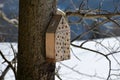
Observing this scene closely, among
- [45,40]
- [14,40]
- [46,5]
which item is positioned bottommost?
[14,40]

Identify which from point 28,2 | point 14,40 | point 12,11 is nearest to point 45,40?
point 28,2

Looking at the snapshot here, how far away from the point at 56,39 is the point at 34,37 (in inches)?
3.3

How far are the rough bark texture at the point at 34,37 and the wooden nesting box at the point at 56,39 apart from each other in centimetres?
2

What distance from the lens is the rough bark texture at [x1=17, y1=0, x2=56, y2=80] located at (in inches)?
39.1

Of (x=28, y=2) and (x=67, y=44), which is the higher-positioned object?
(x=28, y=2)

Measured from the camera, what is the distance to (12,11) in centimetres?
274

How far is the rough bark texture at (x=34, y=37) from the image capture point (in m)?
0.99

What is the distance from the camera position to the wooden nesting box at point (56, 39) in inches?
39.3

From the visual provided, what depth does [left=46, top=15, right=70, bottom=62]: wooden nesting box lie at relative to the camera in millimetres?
997

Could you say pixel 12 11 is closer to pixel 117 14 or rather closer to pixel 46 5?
pixel 117 14

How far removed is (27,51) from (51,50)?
88 millimetres

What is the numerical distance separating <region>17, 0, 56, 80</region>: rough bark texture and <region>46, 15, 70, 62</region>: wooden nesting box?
0.02 m

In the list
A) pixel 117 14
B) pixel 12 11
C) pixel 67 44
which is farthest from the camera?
pixel 12 11

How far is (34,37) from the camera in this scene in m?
1.00
